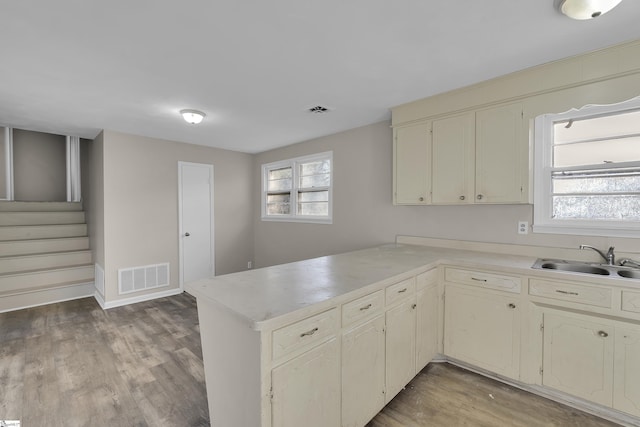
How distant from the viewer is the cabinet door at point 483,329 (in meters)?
2.07

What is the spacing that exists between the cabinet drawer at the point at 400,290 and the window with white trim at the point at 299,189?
2163mm

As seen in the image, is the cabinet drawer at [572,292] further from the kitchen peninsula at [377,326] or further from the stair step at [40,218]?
the stair step at [40,218]

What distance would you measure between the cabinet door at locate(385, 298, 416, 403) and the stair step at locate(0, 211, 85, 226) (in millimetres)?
5713

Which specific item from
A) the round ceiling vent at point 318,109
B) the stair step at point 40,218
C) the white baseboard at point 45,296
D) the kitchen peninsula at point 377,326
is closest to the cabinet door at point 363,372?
the kitchen peninsula at point 377,326

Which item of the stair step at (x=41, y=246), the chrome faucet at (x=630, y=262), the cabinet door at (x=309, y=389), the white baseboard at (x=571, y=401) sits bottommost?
the white baseboard at (x=571, y=401)

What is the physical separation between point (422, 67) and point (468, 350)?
2270 millimetres

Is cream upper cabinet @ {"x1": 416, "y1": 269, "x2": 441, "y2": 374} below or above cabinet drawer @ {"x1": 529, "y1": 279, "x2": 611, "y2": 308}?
below

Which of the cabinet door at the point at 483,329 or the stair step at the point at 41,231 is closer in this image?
the cabinet door at the point at 483,329

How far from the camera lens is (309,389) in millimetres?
1306

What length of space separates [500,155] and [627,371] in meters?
1.62

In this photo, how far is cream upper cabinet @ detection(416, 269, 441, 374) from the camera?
7.03 feet

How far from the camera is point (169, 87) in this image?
2482mm

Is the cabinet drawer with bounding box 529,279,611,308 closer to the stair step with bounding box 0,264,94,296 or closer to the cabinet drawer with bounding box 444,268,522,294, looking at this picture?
the cabinet drawer with bounding box 444,268,522,294

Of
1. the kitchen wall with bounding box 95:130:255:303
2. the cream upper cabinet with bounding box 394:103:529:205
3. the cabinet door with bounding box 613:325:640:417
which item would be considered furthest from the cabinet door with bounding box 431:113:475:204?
the kitchen wall with bounding box 95:130:255:303
